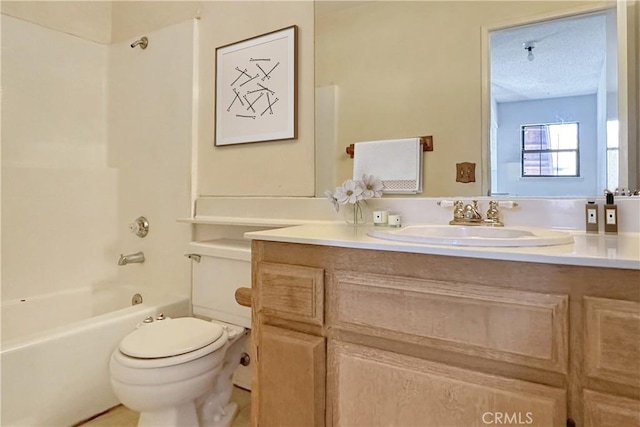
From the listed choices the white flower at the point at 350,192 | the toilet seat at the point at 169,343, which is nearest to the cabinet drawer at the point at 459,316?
the white flower at the point at 350,192

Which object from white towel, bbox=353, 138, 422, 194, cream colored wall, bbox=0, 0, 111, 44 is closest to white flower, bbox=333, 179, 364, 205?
white towel, bbox=353, 138, 422, 194

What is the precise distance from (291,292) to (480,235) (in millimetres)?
655

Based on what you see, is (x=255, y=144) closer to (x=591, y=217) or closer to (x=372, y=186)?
(x=372, y=186)

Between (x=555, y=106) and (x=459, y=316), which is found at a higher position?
(x=555, y=106)

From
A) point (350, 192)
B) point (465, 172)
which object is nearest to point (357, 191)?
point (350, 192)

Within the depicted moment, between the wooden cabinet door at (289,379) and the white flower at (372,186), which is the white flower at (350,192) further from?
the wooden cabinet door at (289,379)

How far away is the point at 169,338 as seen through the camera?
142 cm

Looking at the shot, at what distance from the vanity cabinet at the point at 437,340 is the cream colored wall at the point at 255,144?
2.23 ft

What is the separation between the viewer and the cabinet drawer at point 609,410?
714mm

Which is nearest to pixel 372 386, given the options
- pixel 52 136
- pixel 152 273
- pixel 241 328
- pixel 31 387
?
pixel 241 328

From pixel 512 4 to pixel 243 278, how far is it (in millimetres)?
1527

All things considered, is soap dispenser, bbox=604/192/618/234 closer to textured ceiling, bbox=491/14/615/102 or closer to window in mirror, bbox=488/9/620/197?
window in mirror, bbox=488/9/620/197

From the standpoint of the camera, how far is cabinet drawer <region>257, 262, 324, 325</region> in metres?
1.06

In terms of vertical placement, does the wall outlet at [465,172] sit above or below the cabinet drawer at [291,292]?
above
